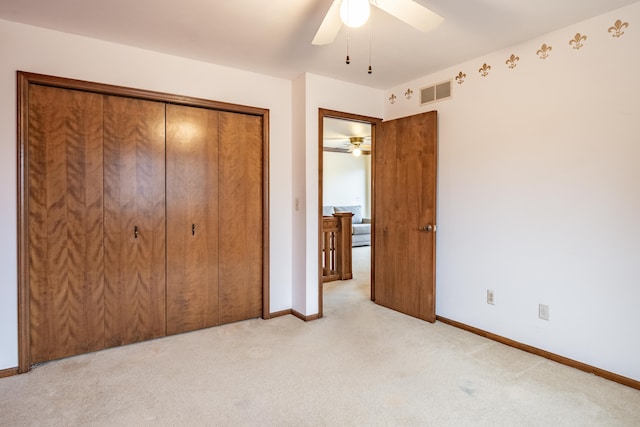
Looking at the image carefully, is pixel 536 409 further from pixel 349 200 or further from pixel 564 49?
pixel 349 200

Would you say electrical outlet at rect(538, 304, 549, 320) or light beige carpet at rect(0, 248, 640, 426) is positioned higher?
electrical outlet at rect(538, 304, 549, 320)

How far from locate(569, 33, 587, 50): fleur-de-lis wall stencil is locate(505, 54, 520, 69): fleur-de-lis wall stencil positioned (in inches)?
14.7

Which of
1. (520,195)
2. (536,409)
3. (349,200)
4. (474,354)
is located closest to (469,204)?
(520,195)

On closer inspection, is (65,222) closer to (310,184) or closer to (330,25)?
(310,184)

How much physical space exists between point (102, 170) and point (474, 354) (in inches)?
124

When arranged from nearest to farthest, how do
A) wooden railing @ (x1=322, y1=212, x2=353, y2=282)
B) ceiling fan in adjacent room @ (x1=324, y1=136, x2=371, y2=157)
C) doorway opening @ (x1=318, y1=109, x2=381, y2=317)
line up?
wooden railing @ (x1=322, y1=212, x2=353, y2=282)
doorway opening @ (x1=318, y1=109, x2=381, y2=317)
ceiling fan in adjacent room @ (x1=324, y1=136, x2=371, y2=157)

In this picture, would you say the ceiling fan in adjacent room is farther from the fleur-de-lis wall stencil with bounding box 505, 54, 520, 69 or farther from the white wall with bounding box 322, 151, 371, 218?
the fleur-de-lis wall stencil with bounding box 505, 54, 520, 69

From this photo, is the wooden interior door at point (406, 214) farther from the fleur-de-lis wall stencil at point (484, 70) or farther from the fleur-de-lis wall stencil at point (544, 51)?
the fleur-de-lis wall stencil at point (544, 51)

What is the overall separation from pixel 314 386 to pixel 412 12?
2216mm

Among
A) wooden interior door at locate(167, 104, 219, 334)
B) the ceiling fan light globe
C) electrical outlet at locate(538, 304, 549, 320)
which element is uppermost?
the ceiling fan light globe

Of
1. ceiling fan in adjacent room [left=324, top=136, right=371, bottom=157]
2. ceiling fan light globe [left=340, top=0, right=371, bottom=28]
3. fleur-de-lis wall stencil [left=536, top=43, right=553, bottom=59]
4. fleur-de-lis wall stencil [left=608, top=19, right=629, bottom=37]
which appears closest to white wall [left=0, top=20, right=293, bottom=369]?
ceiling fan light globe [left=340, top=0, right=371, bottom=28]

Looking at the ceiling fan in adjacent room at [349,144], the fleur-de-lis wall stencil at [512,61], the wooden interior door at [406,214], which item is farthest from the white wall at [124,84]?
the ceiling fan in adjacent room at [349,144]

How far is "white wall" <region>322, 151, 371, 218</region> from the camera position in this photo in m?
9.35

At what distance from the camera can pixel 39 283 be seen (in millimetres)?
2523
